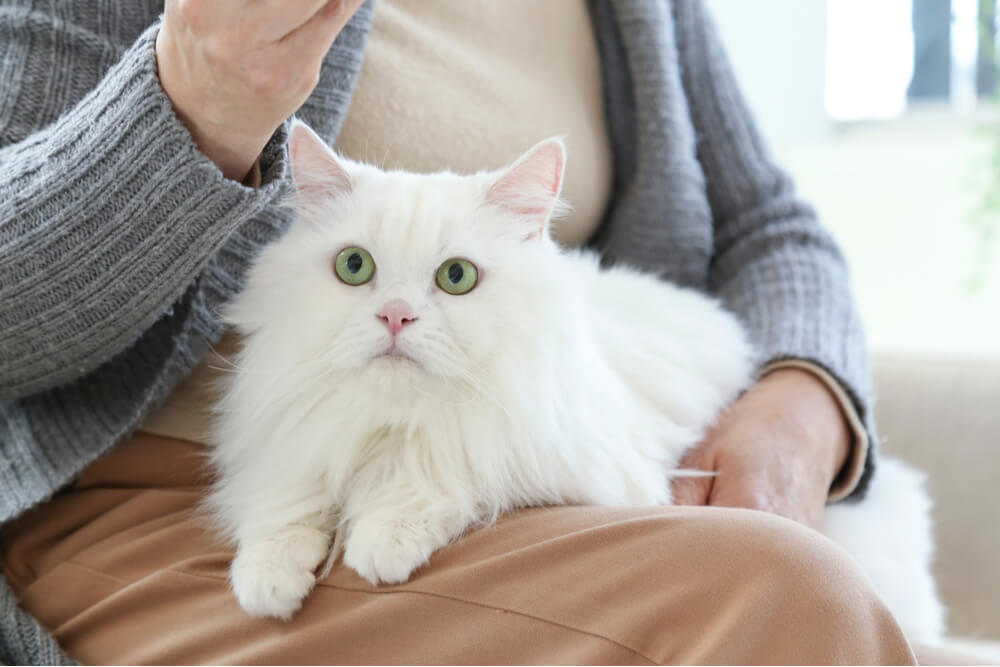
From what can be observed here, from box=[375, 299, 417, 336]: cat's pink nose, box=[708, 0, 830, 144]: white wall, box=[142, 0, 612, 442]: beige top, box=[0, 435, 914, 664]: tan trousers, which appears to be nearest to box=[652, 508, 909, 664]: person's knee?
box=[0, 435, 914, 664]: tan trousers

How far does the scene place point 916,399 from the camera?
154 centimetres

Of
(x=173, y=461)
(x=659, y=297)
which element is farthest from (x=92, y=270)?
(x=659, y=297)

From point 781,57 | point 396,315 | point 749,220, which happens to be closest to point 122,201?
point 396,315

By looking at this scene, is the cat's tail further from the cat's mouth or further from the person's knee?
the cat's mouth

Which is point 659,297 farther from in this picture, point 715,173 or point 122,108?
point 122,108

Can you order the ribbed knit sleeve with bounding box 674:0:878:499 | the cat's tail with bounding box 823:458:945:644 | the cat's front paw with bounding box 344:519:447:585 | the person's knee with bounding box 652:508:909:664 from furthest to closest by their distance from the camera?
the ribbed knit sleeve with bounding box 674:0:878:499 → the cat's tail with bounding box 823:458:945:644 → the cat's front paw with bounding box 344:519:447:585 → the person's knee with bounding box 652:508:909:664

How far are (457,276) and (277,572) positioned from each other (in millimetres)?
319

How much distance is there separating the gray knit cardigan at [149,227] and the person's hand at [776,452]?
58 mm

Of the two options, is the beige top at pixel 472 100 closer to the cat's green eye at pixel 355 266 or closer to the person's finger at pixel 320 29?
the cat's green eye at pixel 355 266

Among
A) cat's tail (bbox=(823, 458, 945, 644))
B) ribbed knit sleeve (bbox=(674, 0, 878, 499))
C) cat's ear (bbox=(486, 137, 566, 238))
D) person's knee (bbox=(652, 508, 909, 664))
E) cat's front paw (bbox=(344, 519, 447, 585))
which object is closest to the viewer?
person's knee (bbox=(652, 508, 909, 664))

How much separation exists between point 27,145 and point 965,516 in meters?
1.44

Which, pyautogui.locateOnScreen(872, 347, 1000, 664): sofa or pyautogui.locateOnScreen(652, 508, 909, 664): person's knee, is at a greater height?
pyautogui.locateOnScreen(652, 508, 909, 664): person's knee

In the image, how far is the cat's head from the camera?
2.76 feet

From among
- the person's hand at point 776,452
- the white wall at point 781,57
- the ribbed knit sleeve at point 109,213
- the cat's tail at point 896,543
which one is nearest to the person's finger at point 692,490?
the person's hand at point 776,452
